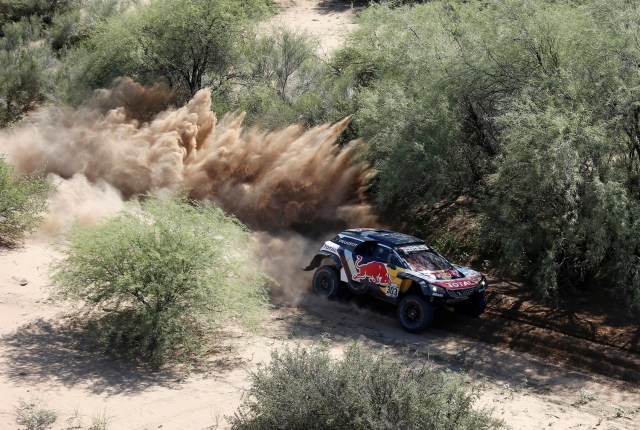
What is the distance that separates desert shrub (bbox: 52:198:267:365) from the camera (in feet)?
42.9

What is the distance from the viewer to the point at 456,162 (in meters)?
18.1

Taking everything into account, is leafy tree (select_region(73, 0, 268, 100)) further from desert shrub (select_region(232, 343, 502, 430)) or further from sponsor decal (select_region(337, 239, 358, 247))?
desert shrub (select_region(232, 343, 502, 430))

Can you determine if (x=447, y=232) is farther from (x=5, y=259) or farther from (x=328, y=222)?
(x=5, y=259)

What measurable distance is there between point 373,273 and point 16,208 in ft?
29.0

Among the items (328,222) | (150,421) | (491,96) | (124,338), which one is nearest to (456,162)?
(491,96)

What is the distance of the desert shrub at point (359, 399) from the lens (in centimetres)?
916

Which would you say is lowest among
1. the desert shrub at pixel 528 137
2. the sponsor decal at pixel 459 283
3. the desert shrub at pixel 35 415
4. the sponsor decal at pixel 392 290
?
the desert shrub at pixel 35 415

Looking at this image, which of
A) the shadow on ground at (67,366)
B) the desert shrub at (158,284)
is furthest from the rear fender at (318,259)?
the shadow on ground at (67,366)

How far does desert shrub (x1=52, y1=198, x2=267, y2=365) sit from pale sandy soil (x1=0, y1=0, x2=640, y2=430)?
54cm

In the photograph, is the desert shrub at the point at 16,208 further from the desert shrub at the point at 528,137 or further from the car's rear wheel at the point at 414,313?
the car's rear wheel at the point at 414,313

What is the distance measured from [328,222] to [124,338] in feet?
26.2

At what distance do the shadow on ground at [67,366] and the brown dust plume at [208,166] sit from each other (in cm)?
555

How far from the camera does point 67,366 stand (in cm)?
1245

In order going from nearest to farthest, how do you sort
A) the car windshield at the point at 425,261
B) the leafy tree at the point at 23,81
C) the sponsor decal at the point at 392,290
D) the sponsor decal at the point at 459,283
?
the sponsor decal at the point at 459,283 < the sponsor decal at the point at 392,290 < the car windshield at the point at 425,261 < the leafy tree at the point at 23,81
